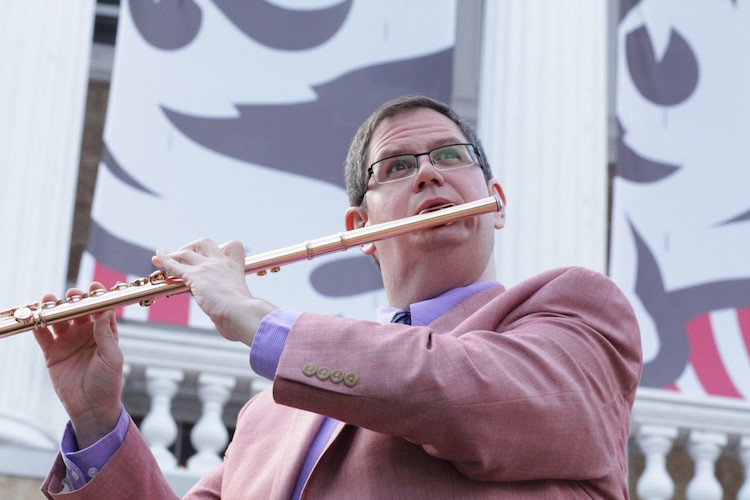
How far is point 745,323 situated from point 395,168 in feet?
12.6

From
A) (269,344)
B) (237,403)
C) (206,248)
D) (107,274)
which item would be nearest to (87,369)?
(206,248)

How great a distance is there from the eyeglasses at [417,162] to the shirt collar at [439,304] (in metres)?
0.30

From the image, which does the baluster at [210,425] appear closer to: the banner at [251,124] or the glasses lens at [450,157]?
the banner at [251,124]

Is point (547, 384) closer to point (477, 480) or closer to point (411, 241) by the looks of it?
point (477, 480)

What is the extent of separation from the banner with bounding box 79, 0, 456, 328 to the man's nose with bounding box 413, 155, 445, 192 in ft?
10.5

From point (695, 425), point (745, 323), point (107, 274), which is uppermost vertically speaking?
point (107, 274)

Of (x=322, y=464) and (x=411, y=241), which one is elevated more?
→ (x=411, y=241)

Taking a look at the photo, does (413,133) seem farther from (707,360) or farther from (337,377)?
(707,360)

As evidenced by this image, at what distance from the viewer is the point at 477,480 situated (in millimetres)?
2430

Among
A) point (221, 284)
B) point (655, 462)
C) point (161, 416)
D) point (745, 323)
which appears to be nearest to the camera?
point (221, 284)

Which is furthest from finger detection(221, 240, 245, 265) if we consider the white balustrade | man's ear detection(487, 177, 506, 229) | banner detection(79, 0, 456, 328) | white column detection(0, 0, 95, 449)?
the white balustrade

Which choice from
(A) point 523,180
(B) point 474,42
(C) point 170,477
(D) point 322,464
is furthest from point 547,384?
(B) point 474,42

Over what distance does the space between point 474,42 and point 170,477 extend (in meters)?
4.18

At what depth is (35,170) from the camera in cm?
623
